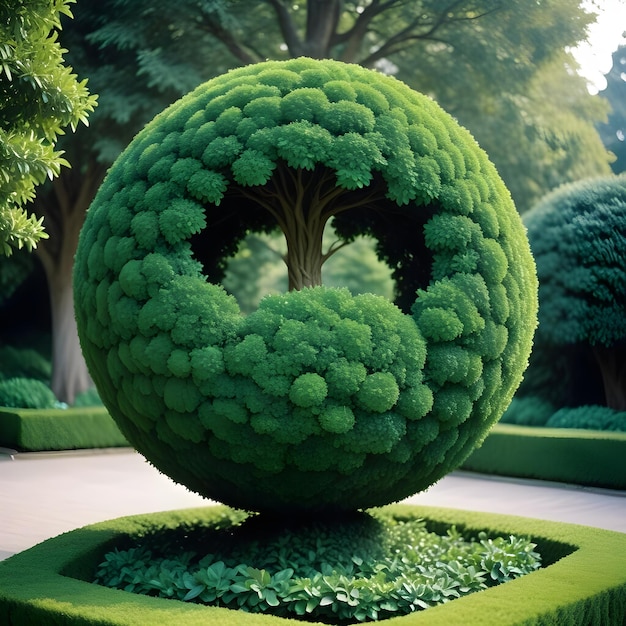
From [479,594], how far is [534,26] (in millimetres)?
16623

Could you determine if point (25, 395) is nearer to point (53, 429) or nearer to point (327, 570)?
point (53, 429)

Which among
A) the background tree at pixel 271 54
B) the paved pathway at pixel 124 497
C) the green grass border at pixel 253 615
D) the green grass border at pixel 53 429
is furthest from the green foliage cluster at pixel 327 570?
the background tree at pixel 271 54

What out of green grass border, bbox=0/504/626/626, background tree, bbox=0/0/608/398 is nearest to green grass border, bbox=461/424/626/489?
green grass border, bbox=0/504/626/626

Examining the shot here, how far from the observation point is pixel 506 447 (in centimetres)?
1372

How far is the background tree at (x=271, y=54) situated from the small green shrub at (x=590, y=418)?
809 centimetres

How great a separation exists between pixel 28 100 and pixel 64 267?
11.1m

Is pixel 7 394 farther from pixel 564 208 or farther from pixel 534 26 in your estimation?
pixel 534 26

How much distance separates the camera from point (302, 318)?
560 centimetres

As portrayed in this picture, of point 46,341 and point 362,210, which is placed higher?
point 362,210

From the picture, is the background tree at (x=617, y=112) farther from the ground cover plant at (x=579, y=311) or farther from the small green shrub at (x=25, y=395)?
the small green shrub at (x=25, y=395)

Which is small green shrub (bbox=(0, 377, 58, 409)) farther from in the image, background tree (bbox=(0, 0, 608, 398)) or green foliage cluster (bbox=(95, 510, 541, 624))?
green foliage cluster (bbox=(95, 510, 541, 624))

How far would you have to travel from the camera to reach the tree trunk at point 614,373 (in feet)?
48.5

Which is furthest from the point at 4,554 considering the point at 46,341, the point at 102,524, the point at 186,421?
the point at 46,341

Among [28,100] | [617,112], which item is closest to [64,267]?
[28,100]
